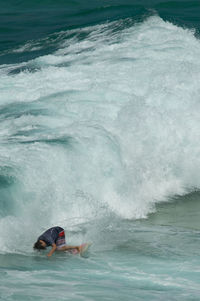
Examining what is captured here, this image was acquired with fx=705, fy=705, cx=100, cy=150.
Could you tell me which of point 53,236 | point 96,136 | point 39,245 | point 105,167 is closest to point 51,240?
point 53,236

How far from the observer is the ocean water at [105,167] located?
24.4ft

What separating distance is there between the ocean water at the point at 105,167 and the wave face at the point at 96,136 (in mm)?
23

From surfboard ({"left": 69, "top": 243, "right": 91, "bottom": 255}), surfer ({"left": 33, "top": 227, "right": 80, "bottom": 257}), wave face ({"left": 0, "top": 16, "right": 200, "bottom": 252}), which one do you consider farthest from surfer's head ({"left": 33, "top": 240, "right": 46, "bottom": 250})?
surfboard ({"left": 69, "top": 243, "right": 91, "bottom": 255})

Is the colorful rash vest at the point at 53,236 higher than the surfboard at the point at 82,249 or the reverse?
higher

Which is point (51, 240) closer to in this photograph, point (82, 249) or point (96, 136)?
point (82, 249)

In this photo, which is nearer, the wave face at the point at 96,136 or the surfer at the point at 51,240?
the surfer at the point at 51,240

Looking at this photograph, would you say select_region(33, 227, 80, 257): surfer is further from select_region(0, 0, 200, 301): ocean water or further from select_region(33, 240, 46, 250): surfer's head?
select_region(0, 0, 200, 301): ocean water

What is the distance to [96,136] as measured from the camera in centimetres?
1177

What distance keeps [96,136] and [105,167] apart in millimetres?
758

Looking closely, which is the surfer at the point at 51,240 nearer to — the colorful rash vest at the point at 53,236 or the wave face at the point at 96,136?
the colorful rash vest at the point at 53,236

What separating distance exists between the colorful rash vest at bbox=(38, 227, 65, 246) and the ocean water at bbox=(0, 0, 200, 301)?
18 centimetres

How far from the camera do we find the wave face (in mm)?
9570

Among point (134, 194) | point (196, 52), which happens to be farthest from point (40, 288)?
point (196, 52)

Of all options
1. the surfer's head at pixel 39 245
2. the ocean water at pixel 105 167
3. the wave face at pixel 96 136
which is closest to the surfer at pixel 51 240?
the surfer's head at pixel 39 245
